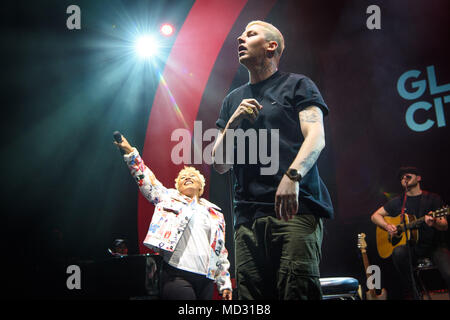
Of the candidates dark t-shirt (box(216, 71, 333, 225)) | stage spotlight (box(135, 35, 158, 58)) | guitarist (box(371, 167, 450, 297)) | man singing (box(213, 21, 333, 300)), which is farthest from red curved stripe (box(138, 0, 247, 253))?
dark t-shirt (box(216, 71, 333, 225))

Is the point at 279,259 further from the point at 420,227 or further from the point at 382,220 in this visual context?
the point at 382,220

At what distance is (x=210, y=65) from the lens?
5184 millimetres

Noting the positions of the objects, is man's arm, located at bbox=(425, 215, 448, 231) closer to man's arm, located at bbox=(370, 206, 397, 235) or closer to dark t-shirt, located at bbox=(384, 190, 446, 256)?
dark t-shirt, located at bbox=(384, 190, 446, 256)

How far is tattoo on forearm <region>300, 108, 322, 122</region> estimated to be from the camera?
149 cm

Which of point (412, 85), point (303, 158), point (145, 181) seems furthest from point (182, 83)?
point (303, 158)

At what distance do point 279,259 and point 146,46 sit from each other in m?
4.37

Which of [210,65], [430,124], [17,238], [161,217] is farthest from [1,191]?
[430,124]

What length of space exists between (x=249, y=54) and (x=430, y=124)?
3.68m

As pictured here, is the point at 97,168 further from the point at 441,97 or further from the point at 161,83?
the point at 441,97

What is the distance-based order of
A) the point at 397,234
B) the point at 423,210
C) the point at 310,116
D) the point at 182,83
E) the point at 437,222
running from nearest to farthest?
the point at 310,116 → the point at 437,222 → the point at 423,210 → the point at 397,234 → the point at 182,83

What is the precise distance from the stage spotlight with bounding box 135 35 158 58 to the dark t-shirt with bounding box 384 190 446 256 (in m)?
3.79

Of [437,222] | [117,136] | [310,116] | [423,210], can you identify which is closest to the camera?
[310,116]

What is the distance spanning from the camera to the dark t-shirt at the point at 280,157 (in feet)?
4.84

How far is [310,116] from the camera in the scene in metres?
1.50
